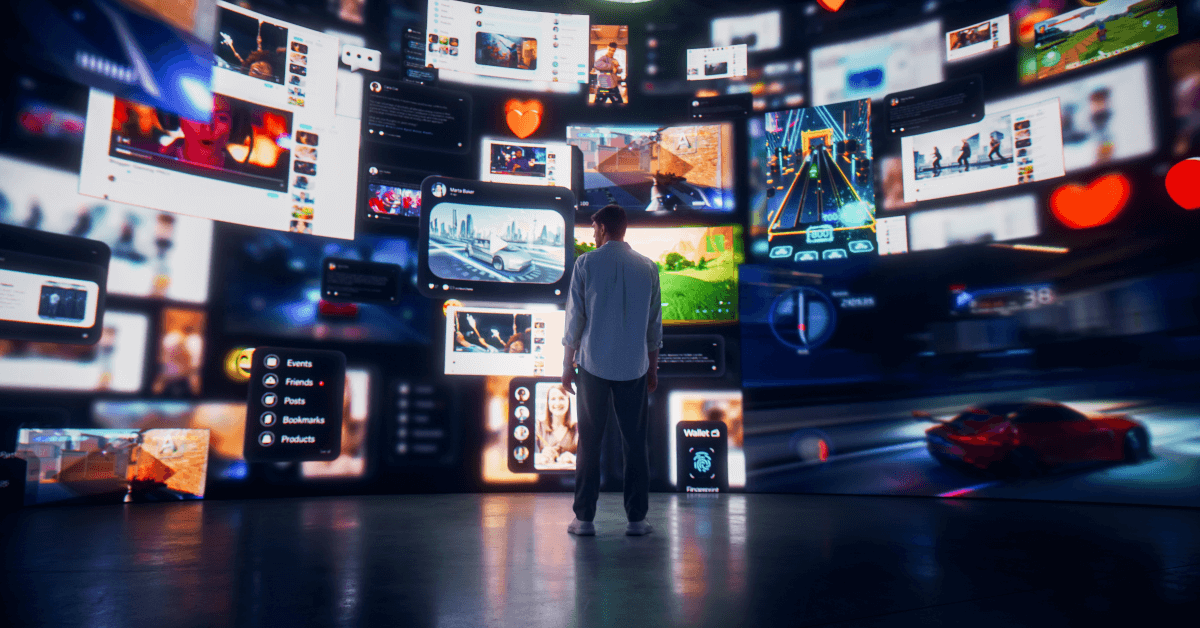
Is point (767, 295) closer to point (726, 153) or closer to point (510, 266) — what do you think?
point (726, 153)

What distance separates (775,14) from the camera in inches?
153

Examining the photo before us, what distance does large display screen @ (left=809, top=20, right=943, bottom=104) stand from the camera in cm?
356

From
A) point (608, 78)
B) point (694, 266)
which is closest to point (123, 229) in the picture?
point (608, 78)

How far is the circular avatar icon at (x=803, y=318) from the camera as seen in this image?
3.44 meters

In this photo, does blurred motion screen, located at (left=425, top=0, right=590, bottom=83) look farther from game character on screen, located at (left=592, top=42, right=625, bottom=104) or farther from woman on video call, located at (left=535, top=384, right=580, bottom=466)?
woman on video call, located at (left=535, top=384, right=580, bottom=466)

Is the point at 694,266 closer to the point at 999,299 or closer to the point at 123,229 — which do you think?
the point at 999,299

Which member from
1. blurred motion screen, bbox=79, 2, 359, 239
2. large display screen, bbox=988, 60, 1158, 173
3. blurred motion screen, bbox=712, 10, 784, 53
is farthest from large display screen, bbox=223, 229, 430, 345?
large display screen, bbox=988, 60, 1158, 173

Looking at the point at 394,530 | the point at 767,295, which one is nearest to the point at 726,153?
the point at 767,295

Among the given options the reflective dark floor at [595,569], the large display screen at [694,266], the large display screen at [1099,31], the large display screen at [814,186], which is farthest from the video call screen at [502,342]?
the large display screen at [1099,31]

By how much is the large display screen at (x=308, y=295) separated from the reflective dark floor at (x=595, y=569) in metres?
0.99

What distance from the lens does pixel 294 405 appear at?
9.78 ft

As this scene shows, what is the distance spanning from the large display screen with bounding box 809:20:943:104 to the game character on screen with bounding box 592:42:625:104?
1.18m

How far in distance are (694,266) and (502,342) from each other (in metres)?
1.20

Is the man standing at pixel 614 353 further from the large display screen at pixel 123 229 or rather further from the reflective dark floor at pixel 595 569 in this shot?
the large display screen at pixel 123 229
